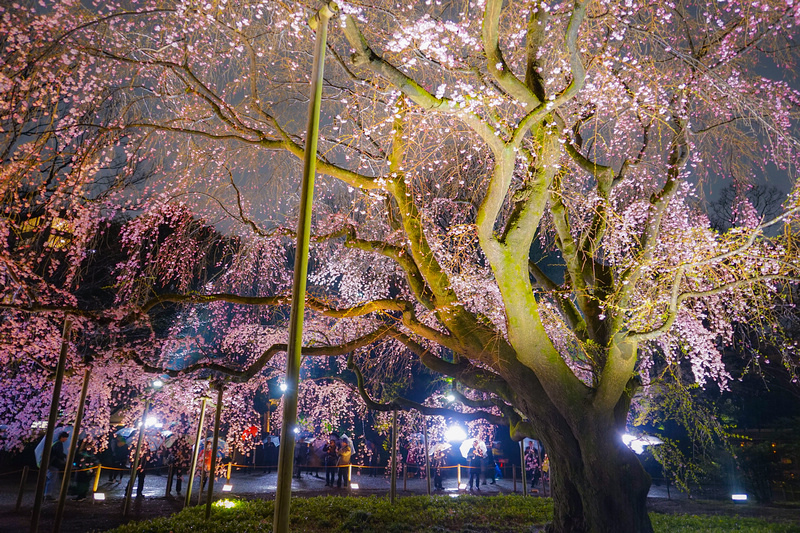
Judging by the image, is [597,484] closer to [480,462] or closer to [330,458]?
[330,458]

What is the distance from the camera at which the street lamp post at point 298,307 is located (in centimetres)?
318

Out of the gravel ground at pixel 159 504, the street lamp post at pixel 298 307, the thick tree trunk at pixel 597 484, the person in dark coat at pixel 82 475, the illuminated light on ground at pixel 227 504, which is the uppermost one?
the street lamp post at pixel 298 307

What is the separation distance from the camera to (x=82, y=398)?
252 inches

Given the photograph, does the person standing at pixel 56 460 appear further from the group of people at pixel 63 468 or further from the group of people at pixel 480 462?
the group of people at pixel 480 462

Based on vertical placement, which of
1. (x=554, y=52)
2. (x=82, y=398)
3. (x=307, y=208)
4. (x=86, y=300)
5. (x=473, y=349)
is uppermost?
(x=554, y=52)

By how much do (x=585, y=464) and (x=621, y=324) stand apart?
196 cm

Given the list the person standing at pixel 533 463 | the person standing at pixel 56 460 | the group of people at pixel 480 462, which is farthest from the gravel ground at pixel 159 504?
the person standing at pixel 533 463

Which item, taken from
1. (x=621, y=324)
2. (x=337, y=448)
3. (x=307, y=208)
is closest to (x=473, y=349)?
(x=621, y=324)

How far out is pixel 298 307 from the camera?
362 cm

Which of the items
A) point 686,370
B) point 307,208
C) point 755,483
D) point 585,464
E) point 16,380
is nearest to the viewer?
point 307,208

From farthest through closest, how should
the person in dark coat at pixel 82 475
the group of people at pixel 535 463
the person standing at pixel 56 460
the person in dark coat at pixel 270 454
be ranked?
the person in dark coat at pixel 270 454 < the group of people at pixel 535 463 < the person in dark coat at pixel 82 475 < the person standing at pixel 56 460

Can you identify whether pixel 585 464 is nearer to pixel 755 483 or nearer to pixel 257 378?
A: pixel 257 378

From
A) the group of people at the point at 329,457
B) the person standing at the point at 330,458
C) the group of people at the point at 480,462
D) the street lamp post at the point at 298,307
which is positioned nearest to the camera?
the street lamp post at the point at 298,307

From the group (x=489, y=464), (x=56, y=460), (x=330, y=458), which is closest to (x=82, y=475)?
(x=56, y=460)
